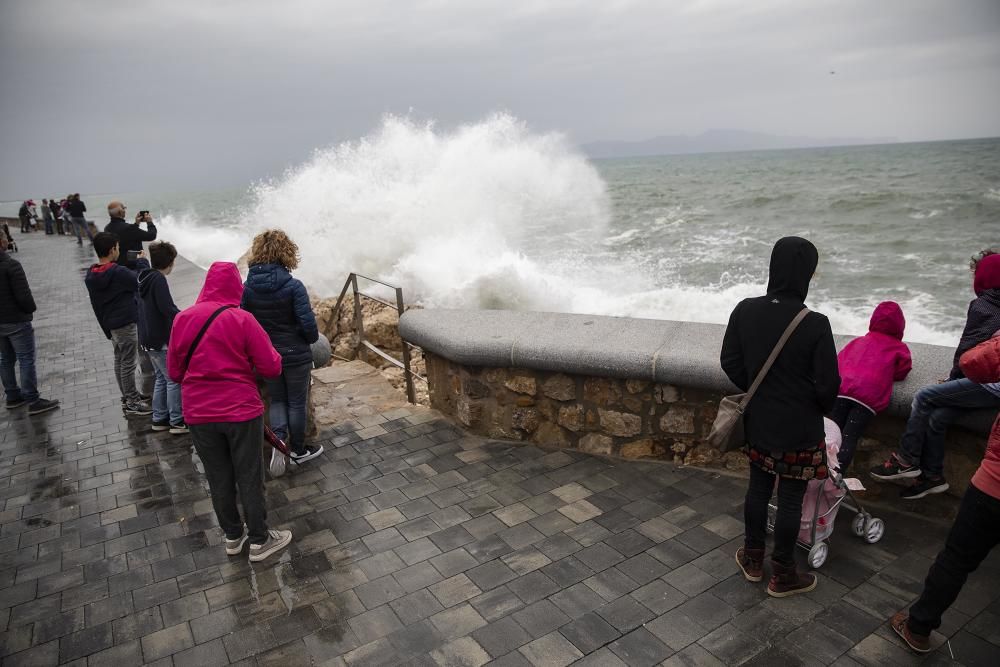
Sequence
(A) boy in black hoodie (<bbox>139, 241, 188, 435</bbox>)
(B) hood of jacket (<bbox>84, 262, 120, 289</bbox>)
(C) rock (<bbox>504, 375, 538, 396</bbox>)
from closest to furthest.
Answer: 1. (C) rock (<bbox>504, 375, 538, 396</bbox>)
2. (A) boy in black hoodie (<bbox>139, 241, 188, 435</bbox>)
3. (B) hood of jacket (<bbox>84, 262, 120, 289</bbox>)

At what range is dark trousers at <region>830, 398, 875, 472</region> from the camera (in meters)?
3.45

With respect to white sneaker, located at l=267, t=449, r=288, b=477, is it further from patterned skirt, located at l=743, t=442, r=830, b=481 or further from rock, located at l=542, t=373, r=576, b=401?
patterned skirt, located at l=743, t=442, r=830, b=481

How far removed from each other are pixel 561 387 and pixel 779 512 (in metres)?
1.75

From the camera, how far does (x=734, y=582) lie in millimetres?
3123

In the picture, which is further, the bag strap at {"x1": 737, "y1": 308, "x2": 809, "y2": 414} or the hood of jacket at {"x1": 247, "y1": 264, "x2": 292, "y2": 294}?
the hood of jacket at {"x1": 247, "y1": 264, "x2": 292, "y2": 294}

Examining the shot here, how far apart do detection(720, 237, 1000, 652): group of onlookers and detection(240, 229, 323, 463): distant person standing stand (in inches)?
106

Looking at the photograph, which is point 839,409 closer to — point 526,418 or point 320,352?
point 526,418

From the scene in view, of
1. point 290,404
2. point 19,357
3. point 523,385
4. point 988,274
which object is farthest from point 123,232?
point 988,274

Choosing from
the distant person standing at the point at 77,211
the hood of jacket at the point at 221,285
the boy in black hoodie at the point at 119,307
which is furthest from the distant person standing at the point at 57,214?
the hood of jacket at the point at 221,285

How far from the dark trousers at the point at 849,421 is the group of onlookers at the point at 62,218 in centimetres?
2064

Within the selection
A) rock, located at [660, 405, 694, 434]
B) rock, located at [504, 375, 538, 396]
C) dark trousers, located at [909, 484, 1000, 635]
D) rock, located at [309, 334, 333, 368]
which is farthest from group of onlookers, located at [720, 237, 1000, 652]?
rock, located at [309, 334, 333, 368]

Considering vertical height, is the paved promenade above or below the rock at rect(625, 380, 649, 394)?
below

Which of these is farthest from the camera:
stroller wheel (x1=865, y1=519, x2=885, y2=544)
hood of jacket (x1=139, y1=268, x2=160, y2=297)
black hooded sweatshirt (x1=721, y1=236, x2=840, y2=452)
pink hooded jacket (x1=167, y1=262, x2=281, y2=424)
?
hood of jacket (x1=139, y1=268, x2=160, y2=297)

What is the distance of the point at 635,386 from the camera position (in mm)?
4219
